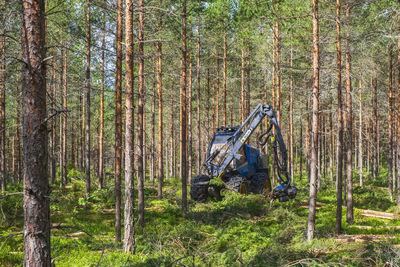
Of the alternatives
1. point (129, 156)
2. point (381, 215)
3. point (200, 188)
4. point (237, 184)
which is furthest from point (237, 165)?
point (129, 156)

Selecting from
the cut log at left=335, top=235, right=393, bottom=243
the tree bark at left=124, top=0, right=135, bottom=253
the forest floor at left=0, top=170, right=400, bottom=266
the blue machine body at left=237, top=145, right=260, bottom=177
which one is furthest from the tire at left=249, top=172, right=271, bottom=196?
the tree bark at left=124, top=0, right=135, bottom=253

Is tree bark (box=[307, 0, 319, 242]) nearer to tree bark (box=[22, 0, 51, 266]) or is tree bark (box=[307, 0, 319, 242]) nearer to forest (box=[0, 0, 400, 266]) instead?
forest (box=[0, 0, 400, 266])

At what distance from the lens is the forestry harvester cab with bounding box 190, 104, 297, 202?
44.5 ft

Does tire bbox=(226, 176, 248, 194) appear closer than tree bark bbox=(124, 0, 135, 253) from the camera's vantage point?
No

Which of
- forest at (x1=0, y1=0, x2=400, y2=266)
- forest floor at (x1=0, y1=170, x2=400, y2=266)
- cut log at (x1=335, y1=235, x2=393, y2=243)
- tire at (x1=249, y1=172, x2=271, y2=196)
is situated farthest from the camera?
tire at (x1=249, y1=172, x2=271, y2=196)

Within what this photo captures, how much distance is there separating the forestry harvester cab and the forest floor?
2.14ft

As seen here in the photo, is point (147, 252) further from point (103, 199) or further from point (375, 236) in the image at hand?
point (103, 199)

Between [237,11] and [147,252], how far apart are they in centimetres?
1759

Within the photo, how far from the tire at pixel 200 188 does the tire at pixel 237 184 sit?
102 cm

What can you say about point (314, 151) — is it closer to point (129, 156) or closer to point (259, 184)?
point (129, 156)

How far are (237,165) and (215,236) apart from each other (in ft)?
20.1

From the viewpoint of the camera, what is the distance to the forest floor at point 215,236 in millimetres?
6645

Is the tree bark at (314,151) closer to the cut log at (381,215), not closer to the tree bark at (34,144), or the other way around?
the cut log at (381,215)

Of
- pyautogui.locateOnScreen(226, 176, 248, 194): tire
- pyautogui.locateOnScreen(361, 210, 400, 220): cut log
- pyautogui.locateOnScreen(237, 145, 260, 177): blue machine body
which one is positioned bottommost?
pyautogui.locateOnScreen(361, 210, 400, 220): cut log
